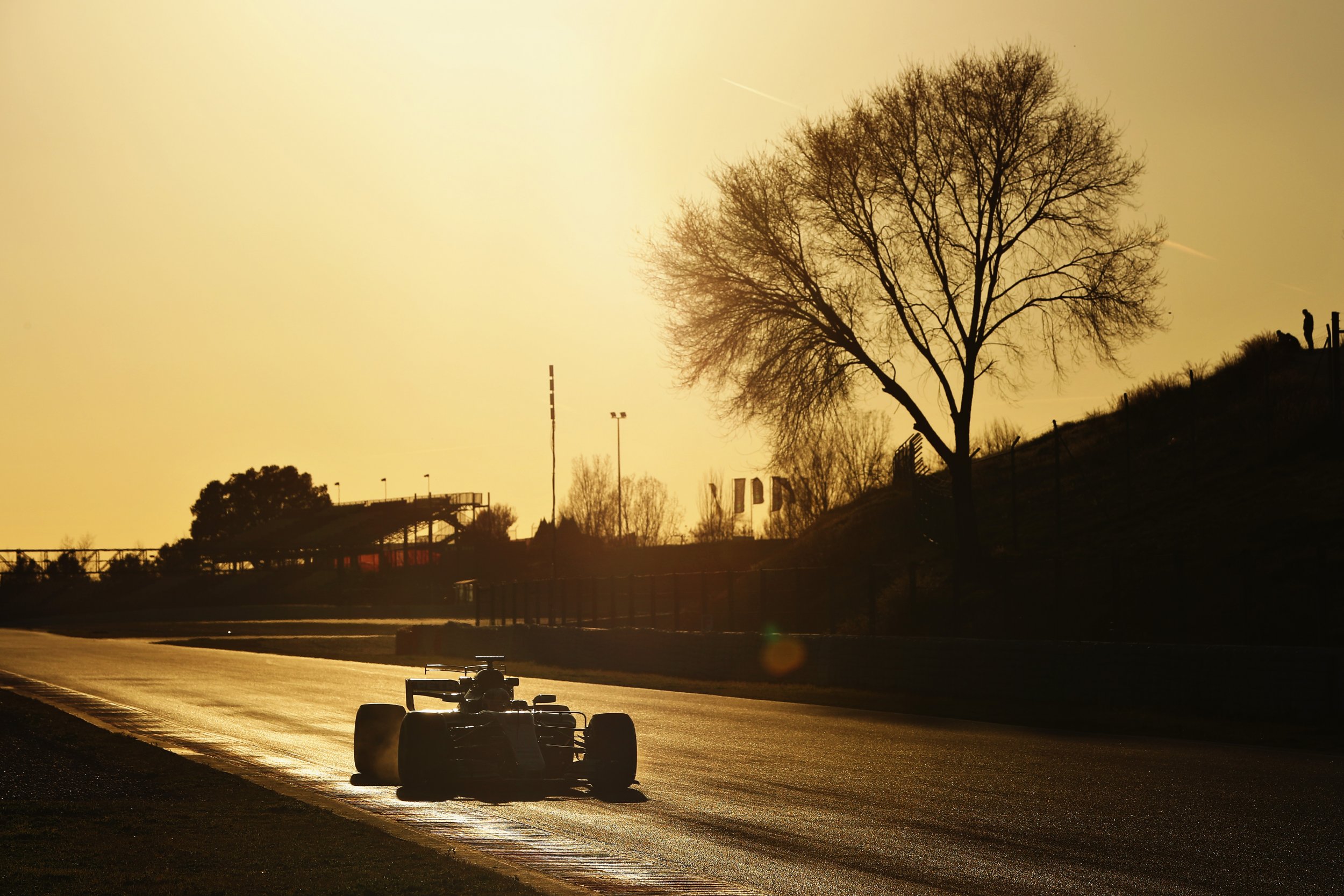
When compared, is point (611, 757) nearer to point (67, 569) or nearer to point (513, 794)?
point (513, 794)

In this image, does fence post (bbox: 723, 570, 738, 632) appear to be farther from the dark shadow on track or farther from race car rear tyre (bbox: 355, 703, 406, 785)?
the dark shadow on track

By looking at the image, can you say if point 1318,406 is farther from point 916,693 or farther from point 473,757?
point 473,757

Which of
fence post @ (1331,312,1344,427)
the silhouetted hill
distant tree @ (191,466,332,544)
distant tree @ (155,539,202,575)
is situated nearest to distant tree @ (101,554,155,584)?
distant tree @ (155,539,202,575)

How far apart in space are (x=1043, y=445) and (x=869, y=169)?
2123cm

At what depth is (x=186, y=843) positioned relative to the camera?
29.7 ft

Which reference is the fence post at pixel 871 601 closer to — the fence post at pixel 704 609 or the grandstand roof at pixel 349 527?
the fence post at pixel 704 609

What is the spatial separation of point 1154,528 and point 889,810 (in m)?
24.0

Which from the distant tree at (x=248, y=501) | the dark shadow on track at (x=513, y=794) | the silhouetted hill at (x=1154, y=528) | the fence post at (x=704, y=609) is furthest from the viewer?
the distant tree at (x=248, y=501)

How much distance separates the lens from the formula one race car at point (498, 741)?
11797mm

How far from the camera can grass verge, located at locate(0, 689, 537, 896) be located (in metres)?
7.64

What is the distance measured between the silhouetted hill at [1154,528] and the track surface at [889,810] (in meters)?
6.54

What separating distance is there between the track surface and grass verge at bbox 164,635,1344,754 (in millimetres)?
893

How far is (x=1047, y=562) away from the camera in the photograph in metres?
31.5

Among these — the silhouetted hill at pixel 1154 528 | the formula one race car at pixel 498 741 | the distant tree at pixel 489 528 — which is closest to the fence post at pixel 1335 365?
the silhouetted hill at pixel 1154 528
